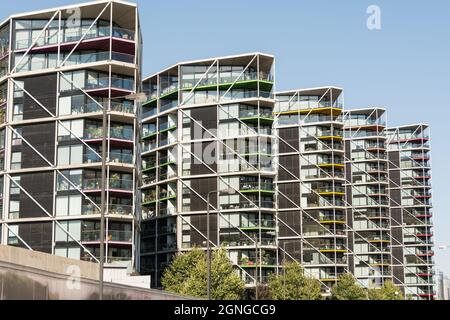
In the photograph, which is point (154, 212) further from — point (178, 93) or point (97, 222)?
point (97, 222)

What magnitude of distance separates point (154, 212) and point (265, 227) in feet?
64.4

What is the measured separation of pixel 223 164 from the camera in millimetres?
96625

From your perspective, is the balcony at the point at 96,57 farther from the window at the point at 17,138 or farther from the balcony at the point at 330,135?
the balcony at the point at 330,135

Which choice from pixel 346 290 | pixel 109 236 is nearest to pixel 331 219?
pixel 346 290

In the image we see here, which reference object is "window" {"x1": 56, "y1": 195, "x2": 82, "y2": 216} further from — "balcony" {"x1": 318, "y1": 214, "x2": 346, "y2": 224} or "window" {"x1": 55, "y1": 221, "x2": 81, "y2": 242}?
"balcony" {"x1": 318, "y1": 214, "x2": 346, "y2": 224}

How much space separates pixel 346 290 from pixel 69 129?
50509 mm

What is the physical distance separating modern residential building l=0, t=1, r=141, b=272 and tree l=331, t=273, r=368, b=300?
41623mm

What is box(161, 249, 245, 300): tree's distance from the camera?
252 feet

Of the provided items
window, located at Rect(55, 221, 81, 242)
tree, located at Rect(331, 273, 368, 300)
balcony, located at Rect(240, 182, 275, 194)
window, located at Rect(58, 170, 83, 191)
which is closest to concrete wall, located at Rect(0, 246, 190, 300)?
window, located at Rect(55, 221, 81, 242)

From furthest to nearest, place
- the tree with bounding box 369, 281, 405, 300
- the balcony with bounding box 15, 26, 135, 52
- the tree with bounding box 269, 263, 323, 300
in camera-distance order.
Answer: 1. the tree with bounding box 369, 281, 405, 300
2. the tree with bounding box 269, 263, 323, 300
3. the balcony with bounding box 15, 26, 135, 52

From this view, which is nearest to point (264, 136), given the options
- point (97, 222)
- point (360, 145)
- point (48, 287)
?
point (97, 222)

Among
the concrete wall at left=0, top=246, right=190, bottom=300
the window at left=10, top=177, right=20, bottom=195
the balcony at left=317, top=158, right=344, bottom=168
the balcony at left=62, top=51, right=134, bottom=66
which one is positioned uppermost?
the balcony at left=62, top=51, right=134, bottom=66
